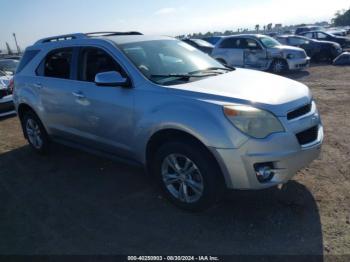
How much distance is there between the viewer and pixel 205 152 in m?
3.45

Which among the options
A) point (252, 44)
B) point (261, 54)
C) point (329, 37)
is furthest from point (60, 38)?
point (329, 37)

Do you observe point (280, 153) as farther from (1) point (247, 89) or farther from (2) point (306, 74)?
(2) point (306, 74)

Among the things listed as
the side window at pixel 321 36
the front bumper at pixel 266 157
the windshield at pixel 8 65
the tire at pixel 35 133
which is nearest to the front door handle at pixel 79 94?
the tire at pixel 35 133

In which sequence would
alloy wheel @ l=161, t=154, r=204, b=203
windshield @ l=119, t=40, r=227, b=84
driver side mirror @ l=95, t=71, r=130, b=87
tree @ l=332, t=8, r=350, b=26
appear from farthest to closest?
tree @ l=332, t=8, r=350, b=26, windshield @ l=119, t=40, r=227, b=84, driver side mirror @ l=95, t=71, r=130, b=87, alloy wheel @ l=161, t=154, r=204, b=203

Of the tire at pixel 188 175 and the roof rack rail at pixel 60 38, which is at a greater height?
the roof rack rail at pixel 60 38

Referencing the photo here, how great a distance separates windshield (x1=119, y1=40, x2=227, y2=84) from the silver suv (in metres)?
0.01

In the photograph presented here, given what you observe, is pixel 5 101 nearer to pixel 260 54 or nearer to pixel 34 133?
pixel 34 133

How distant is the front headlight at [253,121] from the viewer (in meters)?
3.23

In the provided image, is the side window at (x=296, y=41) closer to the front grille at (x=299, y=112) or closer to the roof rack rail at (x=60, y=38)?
the roof rack rail at (x=60, y=38)

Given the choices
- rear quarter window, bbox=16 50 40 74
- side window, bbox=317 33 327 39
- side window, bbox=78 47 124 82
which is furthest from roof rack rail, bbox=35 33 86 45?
side window, bbox=317 33 327 39

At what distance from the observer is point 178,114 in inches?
138

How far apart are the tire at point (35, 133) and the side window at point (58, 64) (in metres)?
0.85

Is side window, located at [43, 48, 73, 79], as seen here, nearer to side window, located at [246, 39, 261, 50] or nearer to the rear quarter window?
the rear quarter window

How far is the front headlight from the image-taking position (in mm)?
3230
